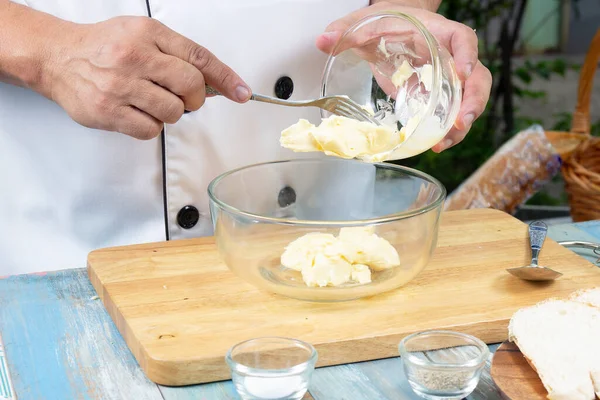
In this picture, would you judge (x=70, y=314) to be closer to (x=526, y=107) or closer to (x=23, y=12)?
(x=23, y=12)

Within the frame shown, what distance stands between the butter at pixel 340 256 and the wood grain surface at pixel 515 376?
26cm

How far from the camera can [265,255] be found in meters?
1.21

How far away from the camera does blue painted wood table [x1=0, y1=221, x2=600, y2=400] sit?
3.22 feet

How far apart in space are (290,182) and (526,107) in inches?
138

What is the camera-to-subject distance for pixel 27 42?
1.30m

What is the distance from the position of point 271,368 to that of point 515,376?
27 cm

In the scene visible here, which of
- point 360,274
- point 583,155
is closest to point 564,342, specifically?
point 360,274

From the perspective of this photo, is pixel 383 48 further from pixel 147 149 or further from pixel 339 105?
pixel 147 149

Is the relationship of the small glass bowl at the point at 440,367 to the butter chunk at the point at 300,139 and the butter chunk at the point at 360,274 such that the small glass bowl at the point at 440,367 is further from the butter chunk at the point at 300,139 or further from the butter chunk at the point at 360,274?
the butter chunk at the point at 300,139

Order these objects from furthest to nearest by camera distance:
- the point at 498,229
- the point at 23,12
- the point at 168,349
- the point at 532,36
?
the point at 532,36
the point at 498,229
the point at 23,12
the point at 168,349

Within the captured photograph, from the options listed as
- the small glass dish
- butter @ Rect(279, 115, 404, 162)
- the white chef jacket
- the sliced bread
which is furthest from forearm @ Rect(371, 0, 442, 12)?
the sliced bread

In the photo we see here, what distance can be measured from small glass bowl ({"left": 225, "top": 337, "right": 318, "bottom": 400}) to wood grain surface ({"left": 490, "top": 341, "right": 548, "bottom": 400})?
0.67 ft

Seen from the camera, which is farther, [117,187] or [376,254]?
[117,187]

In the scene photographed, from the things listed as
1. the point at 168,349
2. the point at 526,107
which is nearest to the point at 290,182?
the point at 168,349
